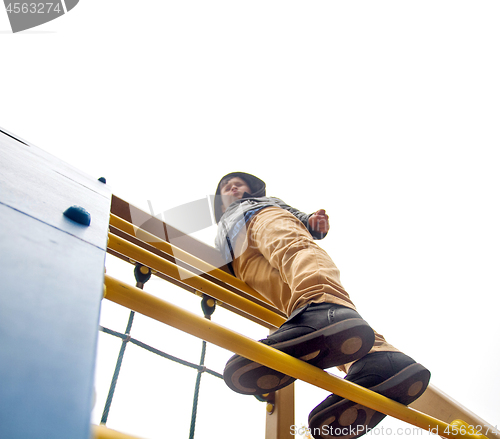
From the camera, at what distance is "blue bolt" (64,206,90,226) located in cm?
41

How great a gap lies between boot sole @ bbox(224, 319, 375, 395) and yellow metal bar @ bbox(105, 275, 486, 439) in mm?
24

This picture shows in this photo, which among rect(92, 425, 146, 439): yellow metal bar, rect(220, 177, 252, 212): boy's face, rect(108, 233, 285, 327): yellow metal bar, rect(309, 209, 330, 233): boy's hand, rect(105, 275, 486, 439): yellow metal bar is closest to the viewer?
rect(92, 425, 146, 439): yellow metal bar

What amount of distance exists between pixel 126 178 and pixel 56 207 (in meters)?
2.34

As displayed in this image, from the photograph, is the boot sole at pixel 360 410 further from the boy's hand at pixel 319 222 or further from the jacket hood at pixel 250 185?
the jacket hood at pixel 250 185

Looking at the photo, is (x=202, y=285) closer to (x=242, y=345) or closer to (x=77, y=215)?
(x=242, y=345)

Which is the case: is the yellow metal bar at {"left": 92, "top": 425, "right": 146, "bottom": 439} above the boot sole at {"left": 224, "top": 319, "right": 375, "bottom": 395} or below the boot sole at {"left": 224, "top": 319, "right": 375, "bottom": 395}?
below

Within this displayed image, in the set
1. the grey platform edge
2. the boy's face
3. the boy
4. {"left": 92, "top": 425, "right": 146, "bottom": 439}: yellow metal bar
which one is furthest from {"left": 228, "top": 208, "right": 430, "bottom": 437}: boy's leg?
the boy's face

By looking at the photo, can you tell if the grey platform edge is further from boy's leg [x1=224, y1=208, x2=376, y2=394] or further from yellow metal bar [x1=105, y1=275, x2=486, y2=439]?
boy's leg [x1=224, y1=208, x2=376, y2=394]

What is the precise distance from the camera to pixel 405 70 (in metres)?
3.62

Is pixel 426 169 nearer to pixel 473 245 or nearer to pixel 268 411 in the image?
pixel 473 245

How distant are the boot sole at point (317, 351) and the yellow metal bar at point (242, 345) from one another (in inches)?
0.9

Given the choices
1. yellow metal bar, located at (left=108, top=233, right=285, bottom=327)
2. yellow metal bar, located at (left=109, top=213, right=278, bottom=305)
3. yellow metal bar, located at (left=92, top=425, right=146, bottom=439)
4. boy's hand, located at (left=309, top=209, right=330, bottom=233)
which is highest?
boy's hand, located at (left=309, top=209, right=330, bottom=233)

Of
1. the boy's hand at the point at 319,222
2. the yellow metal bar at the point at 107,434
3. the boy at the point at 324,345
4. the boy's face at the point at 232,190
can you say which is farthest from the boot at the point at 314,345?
the boy's face at the point at 232,190

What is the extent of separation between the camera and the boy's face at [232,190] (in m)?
1.69
